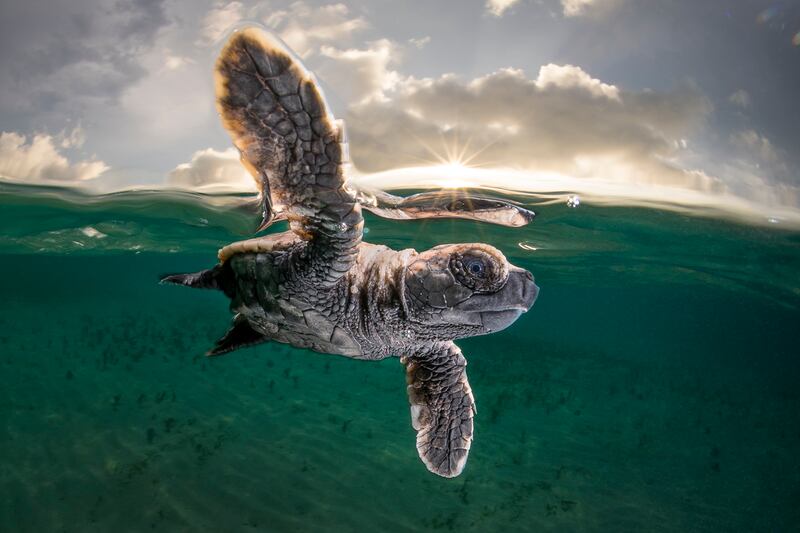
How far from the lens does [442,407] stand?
13.7ft

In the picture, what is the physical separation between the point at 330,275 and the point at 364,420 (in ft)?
27.4

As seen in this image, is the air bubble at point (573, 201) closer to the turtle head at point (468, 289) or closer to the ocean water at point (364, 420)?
the ocean water at point (364, 420)

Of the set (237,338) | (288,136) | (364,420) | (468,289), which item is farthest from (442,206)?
(288,136)

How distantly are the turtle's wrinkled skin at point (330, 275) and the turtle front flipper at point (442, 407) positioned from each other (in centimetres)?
1

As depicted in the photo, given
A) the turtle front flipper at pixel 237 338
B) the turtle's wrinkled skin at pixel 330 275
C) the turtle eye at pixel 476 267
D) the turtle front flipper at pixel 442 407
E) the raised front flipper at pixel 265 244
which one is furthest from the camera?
the turtle front flipper at pixel 237 338

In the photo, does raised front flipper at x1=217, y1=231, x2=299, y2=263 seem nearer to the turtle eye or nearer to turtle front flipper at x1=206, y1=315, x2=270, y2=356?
turtle front flipper at x1=206, y1=315, x2=270, y2=356

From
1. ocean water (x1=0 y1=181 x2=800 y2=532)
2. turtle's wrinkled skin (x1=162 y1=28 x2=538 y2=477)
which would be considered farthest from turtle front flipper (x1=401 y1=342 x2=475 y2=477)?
ocean water (x1=0 y1=181 x2=800 y2=532)

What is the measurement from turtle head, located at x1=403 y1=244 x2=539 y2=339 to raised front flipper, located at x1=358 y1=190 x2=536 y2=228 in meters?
3.64

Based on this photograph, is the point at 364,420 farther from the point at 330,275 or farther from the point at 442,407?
the point at 330,275

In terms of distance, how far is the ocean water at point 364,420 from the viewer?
23.1ft

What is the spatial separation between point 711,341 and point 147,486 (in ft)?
238

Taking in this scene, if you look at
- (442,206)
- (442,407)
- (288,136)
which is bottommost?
(442,407)

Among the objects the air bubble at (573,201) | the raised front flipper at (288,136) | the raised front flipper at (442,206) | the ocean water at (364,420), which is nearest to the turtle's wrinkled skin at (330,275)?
the raised front flipper at (288,136)

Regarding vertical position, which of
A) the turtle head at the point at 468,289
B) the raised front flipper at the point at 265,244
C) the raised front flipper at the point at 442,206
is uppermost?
the raised front flipper at the point at 442,206
